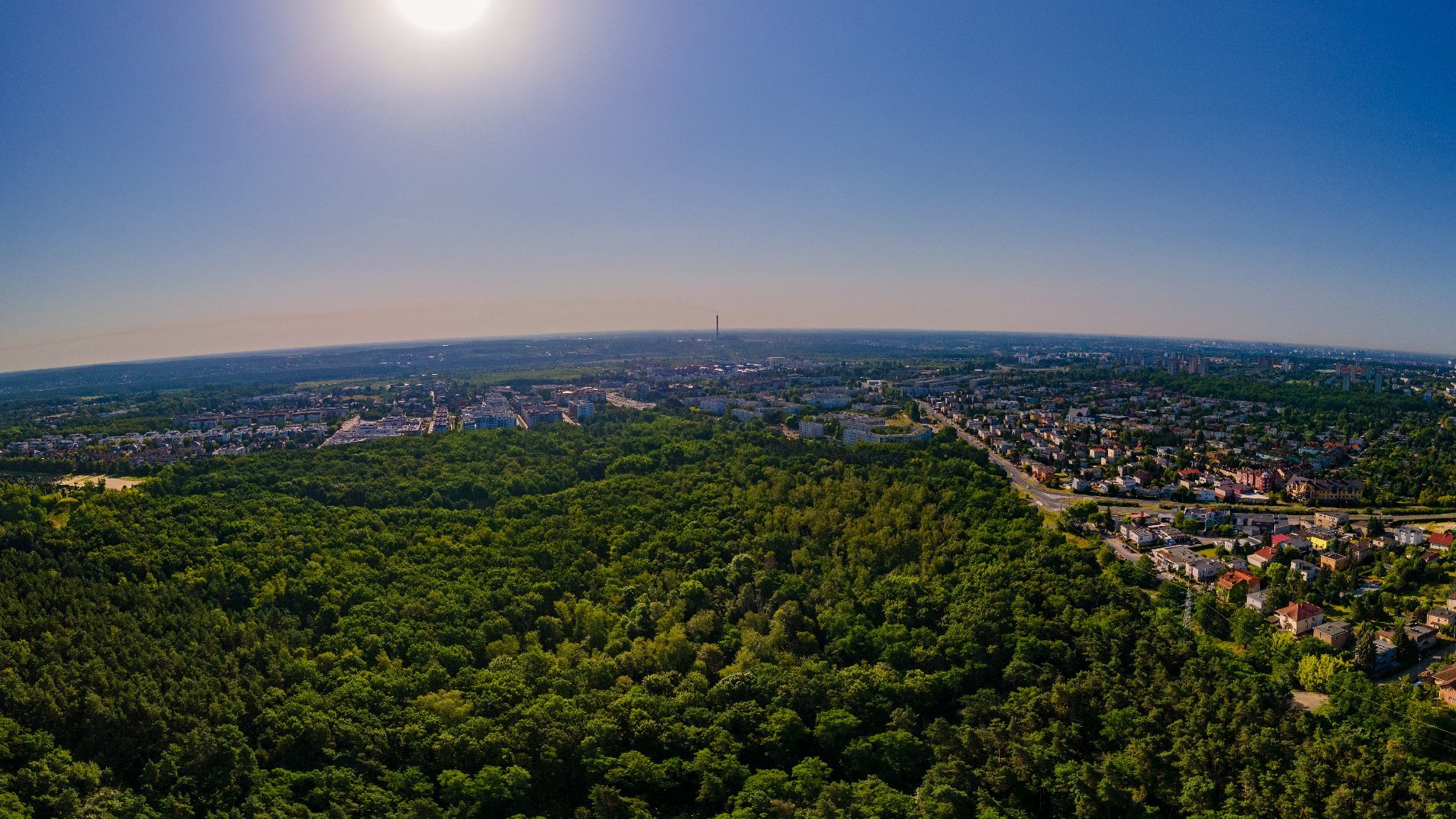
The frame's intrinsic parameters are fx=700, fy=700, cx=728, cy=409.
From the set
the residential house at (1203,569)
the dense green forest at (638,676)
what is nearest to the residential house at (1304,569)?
the residential house at (1203,569)

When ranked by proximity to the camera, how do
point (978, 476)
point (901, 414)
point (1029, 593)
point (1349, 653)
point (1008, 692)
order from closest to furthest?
point (1008, 692) < point (1349, 653) < point (1029, 593) < point (978, 476) < point (901, 414)

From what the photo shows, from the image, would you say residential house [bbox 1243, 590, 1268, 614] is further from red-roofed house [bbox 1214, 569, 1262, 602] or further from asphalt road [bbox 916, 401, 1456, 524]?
asphalt road [bbox 916, 401, 1456, 524]

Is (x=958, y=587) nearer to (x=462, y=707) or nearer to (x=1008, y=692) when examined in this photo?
(x=1008, y=692)

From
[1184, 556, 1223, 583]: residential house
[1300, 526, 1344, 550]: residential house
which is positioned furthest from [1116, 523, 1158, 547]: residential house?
[1300, 526, 1344, 550]: residential house

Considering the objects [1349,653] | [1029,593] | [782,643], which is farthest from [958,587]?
[1349,653]

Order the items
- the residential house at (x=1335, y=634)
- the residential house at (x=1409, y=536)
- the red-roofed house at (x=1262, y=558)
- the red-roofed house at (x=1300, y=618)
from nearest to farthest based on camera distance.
Answer: 1. the residential house at (x=1335, y=634)
2. the red-roofed house at (x=1300, y=618)
3. the red-roofed house at (x=1262, y=558)
4. the residential house at (x=1409, y=536)

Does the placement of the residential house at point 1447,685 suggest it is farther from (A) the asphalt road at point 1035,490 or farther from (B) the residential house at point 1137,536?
(A) the asphalt road at point 1035,490

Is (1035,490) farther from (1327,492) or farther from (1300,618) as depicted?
(1300,618)
